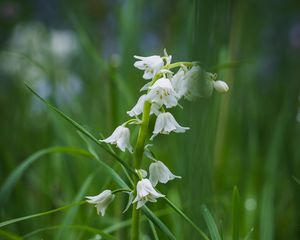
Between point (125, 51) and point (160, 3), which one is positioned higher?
point (160, 3)

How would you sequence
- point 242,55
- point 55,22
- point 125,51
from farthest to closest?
1. point 55,22
2. point 242,55
3. point 125,51

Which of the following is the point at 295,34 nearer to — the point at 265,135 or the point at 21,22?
the point at 265,135

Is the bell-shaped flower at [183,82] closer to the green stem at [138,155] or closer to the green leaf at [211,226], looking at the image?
the green stem at [138,155]

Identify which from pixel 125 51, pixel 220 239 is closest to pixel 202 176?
pixel 220 239

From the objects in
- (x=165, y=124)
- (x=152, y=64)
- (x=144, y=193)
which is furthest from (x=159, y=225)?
(x=152, y=64)

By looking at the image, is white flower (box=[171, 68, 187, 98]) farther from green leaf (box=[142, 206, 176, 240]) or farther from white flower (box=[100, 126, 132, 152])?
green leaf (box=[142, 206, 176, 240])

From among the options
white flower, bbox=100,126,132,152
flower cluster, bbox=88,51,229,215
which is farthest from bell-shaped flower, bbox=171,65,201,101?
white flower, bbox=100,126,132,152
